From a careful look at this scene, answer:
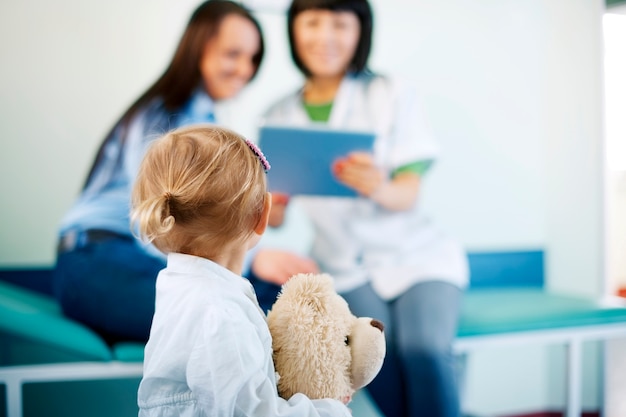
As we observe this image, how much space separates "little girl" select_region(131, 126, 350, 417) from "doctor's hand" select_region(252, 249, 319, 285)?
0.89m

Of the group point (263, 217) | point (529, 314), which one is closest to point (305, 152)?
point (529, 314)

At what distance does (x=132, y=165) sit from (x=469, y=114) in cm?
105

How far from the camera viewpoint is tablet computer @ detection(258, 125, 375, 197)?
5.58 feet

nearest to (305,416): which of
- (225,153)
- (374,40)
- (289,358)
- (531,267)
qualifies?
(289,358)

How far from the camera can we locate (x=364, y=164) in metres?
1.78

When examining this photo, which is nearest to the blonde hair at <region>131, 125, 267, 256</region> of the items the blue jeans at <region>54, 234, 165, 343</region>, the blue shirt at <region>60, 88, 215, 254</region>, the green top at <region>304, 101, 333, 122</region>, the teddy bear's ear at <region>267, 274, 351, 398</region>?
the teddy bear's ear at <region>267, 274, 351, 398</region>

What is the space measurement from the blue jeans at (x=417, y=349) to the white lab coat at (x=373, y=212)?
128 mm

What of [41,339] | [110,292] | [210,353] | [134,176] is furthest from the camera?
[134,176]

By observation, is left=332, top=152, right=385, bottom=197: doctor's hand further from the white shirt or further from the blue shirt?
the white shirt

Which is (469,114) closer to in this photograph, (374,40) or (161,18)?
(374,40)

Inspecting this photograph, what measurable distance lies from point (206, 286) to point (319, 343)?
0.49ft

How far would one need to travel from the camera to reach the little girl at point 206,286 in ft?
2.19

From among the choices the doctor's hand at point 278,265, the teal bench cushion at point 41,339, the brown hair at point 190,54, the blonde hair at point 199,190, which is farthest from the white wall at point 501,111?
the blonde hair at point 199,190

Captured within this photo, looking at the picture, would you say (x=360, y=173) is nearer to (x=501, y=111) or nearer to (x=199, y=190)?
(x=501, y=111)
